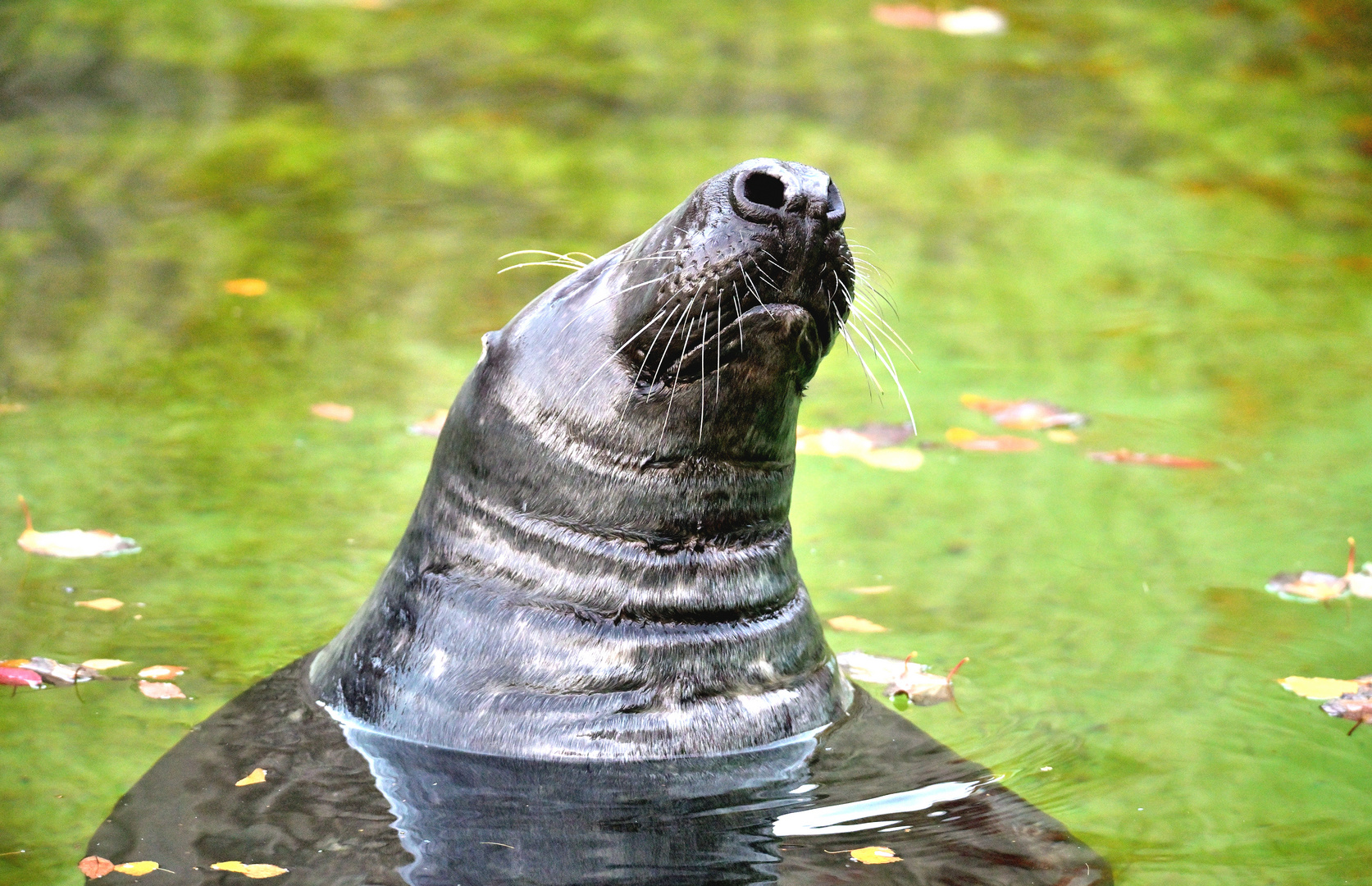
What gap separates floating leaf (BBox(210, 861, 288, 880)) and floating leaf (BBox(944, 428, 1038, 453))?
4.44 m

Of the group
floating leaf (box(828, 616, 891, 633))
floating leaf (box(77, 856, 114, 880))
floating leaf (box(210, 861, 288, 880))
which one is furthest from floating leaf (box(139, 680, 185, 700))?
floating leaf (box(828, 616, 891, 633))

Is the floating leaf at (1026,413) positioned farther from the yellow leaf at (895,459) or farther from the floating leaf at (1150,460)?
the yellow leaf at (895,459)

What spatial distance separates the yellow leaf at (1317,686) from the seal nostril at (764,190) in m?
2.50

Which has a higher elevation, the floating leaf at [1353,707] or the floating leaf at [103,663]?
the floating leaf at [103,663]

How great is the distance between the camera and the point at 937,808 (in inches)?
150

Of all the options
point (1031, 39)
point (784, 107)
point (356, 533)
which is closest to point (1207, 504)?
point (356, 533)

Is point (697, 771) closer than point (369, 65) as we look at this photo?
Yes

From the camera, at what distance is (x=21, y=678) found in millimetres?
4773

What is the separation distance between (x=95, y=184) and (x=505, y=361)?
664 cm

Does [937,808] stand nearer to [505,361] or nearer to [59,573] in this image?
[505,361]

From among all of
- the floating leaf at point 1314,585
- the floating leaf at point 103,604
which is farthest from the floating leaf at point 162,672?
the floating leaf at point 1314,585

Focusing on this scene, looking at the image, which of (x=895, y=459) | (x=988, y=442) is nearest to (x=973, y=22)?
(x=988, y=442)

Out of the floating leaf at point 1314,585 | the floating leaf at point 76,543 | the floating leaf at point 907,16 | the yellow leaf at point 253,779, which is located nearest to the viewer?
the yellow leaf at point 253,779

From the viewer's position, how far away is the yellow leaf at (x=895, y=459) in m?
7.02
